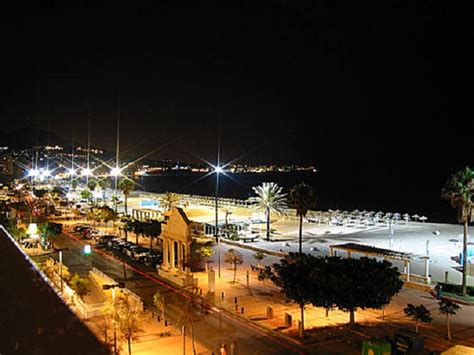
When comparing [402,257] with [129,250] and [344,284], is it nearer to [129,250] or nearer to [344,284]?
[344,284]

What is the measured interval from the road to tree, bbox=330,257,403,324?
8.94 ft

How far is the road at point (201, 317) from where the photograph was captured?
1980 centimetres

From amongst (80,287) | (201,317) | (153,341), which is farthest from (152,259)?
(153,341)

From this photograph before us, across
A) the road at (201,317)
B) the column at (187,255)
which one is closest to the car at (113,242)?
the road at (201,317)

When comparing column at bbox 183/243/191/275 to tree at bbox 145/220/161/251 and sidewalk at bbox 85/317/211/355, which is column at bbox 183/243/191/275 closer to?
sidewalk at bbox 85/317/211/355

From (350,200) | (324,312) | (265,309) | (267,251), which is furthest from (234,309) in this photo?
(350,200)

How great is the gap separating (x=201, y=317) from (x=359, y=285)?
26.2 ft

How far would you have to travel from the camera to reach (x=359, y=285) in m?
20.4

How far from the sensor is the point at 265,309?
24.9 metres

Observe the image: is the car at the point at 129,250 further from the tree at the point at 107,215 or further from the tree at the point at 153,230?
the tree at the point at 107,215

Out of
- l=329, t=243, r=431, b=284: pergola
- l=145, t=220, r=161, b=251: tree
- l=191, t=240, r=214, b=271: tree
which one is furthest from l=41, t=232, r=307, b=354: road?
l=329, t=243, r=431, b=284: pergola

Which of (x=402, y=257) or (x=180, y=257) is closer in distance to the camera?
(x=402, y=257)

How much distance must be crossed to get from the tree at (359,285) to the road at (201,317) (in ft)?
8.94

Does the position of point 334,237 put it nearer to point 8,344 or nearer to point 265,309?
point 265,309
